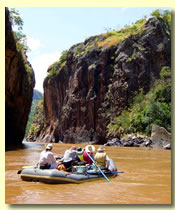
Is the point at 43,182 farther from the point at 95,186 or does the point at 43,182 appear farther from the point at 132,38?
the point at 132,38

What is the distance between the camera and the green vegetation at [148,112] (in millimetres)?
29859

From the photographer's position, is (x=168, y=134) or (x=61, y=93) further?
(x=61, y=93)

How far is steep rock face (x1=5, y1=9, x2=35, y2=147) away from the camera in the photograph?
2266 cm

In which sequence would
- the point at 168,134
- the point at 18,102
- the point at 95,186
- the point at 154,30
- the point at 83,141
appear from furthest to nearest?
the point at 83,141
the point at 154,30
the point at 18,102
the point at 168,134
the point at 95,186

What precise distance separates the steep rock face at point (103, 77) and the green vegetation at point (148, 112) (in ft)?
5.37

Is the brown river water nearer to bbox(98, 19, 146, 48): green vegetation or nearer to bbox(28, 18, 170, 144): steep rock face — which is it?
bbox(28, 18, 170, 144): steep rock face

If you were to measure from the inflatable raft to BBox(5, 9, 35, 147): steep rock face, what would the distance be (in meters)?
13.4

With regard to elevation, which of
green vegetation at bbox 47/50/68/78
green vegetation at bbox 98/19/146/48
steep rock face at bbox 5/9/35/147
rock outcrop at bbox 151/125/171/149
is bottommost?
rock outcrop at bbox 151/125/171/149

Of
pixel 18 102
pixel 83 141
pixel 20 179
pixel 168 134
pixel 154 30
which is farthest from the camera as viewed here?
→ pixel 83 141

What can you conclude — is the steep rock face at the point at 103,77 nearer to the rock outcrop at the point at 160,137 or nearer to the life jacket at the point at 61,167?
the rock outcrop at the point at 160,137

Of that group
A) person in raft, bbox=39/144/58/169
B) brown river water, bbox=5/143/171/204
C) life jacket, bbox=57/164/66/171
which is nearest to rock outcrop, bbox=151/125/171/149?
brown river water, bbox=5/143/171/204

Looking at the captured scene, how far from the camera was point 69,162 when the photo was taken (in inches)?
380

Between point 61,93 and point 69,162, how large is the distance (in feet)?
134

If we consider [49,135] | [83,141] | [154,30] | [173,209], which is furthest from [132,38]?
[173,209]
